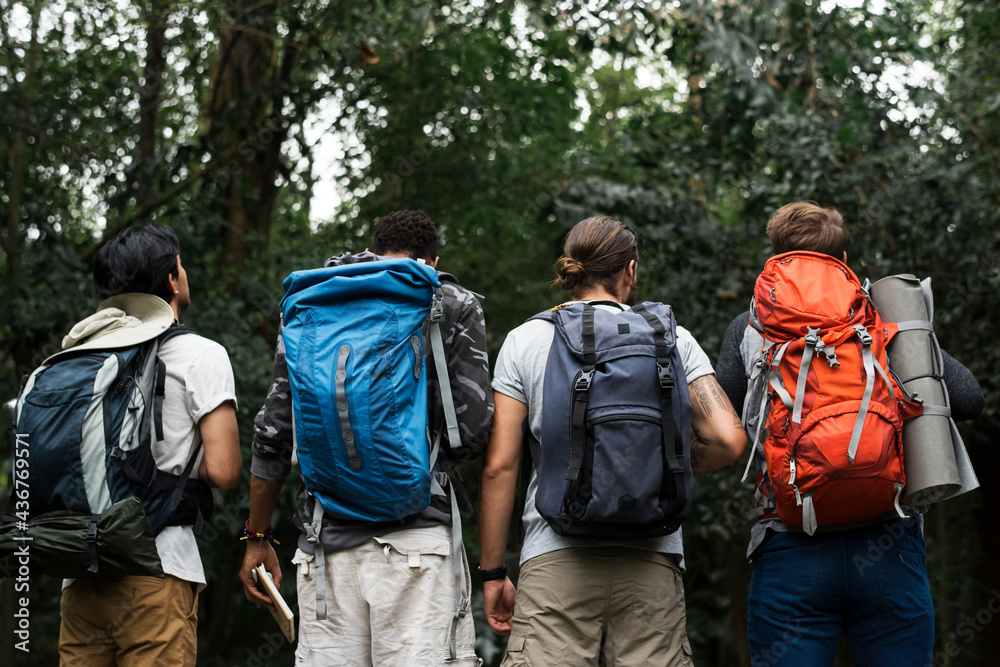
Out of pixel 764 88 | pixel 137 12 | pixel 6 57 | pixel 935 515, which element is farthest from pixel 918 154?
pixel 6 57

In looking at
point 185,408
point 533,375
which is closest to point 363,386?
point 533,375

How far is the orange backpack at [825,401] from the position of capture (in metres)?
2.30

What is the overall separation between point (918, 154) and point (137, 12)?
5472 mm

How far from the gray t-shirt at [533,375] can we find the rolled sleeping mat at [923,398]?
0.57 metres

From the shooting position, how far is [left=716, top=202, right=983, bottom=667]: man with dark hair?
2410 millimetres

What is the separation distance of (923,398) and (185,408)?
6.86 ft

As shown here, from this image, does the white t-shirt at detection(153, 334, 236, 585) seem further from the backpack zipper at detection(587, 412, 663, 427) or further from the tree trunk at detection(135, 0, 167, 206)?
the tree trunk at detection(135, 0, 167, 206)

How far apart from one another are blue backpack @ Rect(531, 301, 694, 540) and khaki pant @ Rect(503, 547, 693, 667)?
0.14 metres

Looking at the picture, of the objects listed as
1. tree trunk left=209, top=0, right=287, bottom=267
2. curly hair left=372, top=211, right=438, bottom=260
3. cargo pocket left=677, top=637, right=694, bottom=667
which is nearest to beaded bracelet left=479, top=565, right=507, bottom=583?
cargo pocket left=677, top=637, right=694, bottom=667

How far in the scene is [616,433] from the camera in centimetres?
220

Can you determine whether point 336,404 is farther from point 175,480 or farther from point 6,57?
point 6,57

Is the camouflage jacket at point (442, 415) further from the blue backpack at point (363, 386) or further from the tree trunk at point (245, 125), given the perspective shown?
the tree trunk at point (245, 125)

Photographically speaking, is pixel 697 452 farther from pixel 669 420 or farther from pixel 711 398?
pixel 669 420

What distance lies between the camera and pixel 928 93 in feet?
17.6
